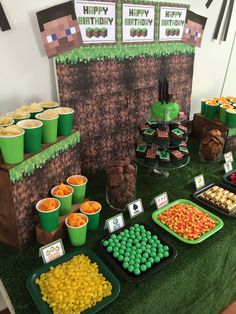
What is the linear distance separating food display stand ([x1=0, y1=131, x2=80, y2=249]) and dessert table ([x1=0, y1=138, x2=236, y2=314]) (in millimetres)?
82

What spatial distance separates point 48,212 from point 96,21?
88cm

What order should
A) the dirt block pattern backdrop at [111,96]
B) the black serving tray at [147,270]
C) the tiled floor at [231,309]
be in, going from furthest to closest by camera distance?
the tiled floor at [231,309]
the dirt block pattern backdrop at [111,96]
the black serving tray at [147,270]

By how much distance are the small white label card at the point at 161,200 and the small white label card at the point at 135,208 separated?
7cm

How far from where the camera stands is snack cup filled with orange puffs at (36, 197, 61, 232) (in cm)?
104

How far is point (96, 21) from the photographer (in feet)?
4.38

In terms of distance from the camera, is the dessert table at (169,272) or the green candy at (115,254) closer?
the dessert table at (169,272)

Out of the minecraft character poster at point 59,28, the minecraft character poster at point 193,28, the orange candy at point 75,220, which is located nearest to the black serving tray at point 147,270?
the orange candy at point 75,220

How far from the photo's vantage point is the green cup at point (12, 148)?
0.93 meters

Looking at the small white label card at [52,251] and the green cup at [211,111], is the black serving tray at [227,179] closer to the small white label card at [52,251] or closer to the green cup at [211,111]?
the green cup at [211,111]

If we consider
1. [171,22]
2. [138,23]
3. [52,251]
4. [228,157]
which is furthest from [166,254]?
[171,22]

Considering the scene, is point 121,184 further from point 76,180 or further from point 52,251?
point 52,251

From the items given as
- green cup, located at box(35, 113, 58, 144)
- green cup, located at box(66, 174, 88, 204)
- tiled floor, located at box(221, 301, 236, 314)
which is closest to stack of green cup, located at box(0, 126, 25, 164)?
green cup, located at box(35, 113, 58, 144)

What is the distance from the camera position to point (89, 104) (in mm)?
1457

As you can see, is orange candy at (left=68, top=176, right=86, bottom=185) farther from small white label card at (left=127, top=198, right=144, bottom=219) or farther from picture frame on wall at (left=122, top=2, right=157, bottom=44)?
picture frame on wall at (left=122, top=2, right=157, bottom=44)
